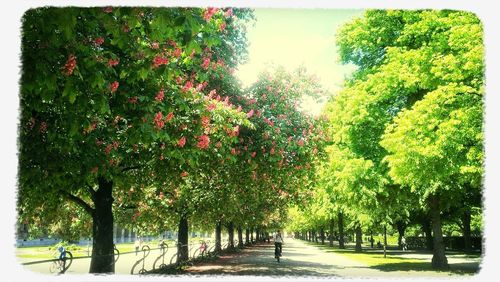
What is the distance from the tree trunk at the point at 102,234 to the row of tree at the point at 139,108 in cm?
3

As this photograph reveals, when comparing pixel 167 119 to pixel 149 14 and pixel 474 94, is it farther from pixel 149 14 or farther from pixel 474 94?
pixel 474 94

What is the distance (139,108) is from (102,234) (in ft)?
24.1

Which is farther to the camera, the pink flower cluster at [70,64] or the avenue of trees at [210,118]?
the avenue of trees at [210,118]

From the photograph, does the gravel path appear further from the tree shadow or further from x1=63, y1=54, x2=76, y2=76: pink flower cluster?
x1=63, y1=54, x2=76, y2=76: pink flower cluster

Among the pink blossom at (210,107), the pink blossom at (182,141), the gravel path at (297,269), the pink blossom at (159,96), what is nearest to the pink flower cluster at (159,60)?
the pink blossom at (159,96)

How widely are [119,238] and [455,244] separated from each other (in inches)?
2555

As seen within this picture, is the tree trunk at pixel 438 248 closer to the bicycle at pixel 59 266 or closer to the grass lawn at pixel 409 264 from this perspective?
the grass lawn at pixel 409 264

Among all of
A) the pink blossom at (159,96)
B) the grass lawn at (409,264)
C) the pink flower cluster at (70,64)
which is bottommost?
the grass lawn at (409,264)

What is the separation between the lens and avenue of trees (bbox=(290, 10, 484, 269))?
603 inches

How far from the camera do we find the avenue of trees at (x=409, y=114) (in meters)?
15.3

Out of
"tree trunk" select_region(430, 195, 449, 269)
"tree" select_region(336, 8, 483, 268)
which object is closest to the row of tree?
"tree" select_region(336, 8, 483, 268)

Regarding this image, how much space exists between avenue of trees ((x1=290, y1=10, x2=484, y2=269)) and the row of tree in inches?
144

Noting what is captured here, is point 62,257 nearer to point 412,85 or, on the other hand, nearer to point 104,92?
point 104,92

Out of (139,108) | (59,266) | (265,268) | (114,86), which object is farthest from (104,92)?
(265,268)
